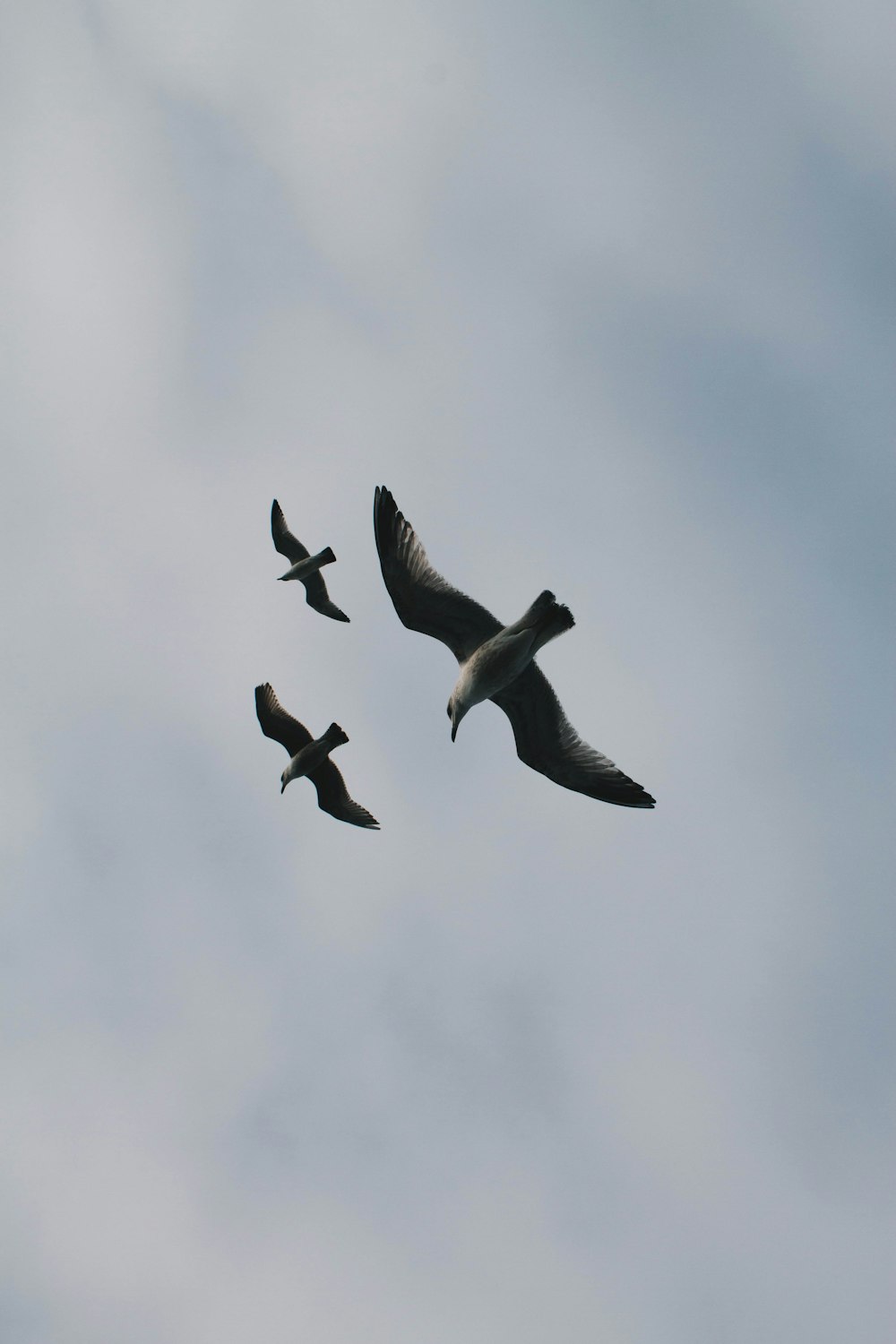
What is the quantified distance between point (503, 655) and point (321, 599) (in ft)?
30.7

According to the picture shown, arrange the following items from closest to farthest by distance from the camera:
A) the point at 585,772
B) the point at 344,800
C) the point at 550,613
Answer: the point at 550,613 → the point at 585,772 → the point at 344,800

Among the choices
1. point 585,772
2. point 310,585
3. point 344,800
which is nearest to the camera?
point 585,772

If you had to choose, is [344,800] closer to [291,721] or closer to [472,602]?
[291,721]

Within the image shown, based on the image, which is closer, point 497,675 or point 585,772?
point 497,675

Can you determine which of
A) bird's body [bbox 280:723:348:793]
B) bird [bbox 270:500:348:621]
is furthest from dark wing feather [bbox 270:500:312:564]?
bird's body [bbox 280:723:348:793]

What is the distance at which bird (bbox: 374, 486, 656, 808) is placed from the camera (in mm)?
22000

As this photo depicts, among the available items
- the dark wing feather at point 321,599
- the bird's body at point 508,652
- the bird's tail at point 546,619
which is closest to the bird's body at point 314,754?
the dark wing feather at point 321,599

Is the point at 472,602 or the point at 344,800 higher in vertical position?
the point at 472,602

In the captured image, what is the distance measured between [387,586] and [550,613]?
3.25 meters

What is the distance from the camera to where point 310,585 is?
98.6 feet

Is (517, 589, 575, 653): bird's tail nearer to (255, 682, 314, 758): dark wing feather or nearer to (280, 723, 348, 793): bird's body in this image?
(280, 723, 348, 793): bird's body

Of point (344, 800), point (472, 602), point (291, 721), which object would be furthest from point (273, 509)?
point (472, 602)

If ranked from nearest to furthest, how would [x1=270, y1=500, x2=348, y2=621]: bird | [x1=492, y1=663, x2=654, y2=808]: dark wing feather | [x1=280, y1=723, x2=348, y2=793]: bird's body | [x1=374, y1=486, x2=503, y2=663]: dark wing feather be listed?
[x1=374, y1=486, x2=503, y2=663]: dark wing feather, [x1=492, y1=663, x2=654, y2=808]: dark wing feather, [x1=280, y1=723, x2=348, y2=793]: bird's body, [x1=270, y1=500, x2=348, y2=621]: bird

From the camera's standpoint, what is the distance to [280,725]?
→ 93.0 ft
